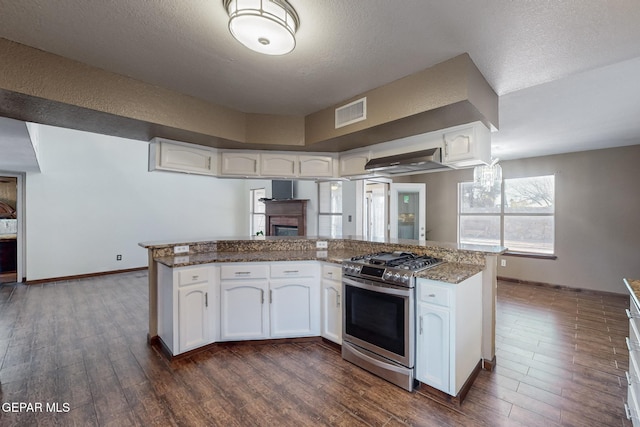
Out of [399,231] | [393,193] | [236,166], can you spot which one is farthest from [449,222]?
[236,166]

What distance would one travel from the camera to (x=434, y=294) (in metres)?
1.98

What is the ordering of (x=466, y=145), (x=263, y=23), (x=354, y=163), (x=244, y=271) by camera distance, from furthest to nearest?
(x=354, y=163)
(x=244, y=271)
(x=466, y=145)
(x=263, y=23)

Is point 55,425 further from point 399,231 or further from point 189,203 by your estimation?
point 189,203

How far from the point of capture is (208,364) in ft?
7.86

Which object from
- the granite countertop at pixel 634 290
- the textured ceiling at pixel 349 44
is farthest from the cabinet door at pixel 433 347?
the textured ceiling at pixel 349 44

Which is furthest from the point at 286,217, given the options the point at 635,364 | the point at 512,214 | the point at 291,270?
the point at 635,364

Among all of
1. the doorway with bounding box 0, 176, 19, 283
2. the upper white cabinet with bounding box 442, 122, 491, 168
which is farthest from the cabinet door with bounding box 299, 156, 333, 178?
the doorway with bounding box 0, 176, 19, 283

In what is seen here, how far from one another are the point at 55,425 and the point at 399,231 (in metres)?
4.89

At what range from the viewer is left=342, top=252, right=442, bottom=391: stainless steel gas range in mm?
2059

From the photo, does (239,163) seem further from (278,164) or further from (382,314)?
(382,314)

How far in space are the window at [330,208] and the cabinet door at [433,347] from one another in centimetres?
400

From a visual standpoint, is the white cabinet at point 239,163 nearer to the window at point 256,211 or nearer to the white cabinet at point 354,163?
the white cabinet at point 354,163

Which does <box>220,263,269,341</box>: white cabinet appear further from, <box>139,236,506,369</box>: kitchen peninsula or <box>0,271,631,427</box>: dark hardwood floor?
<box>0,271,631,427</box>: dark hardwood floor

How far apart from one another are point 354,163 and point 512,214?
3.91 m
